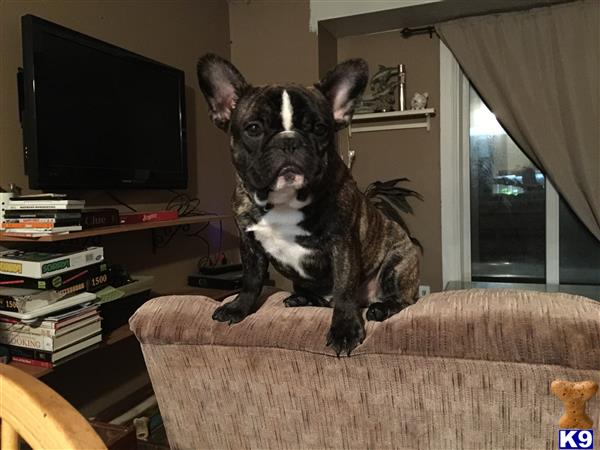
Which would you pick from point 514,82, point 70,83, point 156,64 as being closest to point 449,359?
point 70,83

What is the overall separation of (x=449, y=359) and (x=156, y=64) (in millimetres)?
2400

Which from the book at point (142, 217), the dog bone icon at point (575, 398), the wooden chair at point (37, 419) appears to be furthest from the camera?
the book at point (142, 217)

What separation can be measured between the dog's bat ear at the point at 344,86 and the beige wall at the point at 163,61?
150 cm

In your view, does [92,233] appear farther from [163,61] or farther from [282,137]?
[163,61]

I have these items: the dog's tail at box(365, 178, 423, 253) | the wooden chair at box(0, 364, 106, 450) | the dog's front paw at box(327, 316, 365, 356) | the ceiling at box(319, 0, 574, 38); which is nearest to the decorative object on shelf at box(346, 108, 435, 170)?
the dog's tail at box(365, 178, 423, 253)

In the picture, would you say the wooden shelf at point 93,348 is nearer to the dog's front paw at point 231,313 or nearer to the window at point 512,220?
the dog's front paw at point 231,313

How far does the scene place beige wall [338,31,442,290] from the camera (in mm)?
3477

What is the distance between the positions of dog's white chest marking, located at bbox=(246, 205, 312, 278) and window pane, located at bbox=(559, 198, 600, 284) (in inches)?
111

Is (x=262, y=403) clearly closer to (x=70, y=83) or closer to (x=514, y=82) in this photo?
(x=70, y=83)

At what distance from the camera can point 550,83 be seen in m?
3.08

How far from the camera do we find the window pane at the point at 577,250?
3365 millimetres

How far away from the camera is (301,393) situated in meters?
0.76

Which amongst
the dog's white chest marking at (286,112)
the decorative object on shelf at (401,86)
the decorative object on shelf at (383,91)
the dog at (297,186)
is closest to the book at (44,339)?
the dog at (297,186)

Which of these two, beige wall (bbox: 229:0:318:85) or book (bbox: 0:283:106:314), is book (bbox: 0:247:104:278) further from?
beige wall (bbox: 229:0:318:85)
